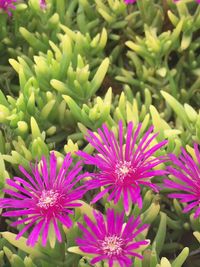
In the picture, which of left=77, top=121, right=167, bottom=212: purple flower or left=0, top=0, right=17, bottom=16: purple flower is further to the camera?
left=0, top=0, right=17, bottom=16: purple flower

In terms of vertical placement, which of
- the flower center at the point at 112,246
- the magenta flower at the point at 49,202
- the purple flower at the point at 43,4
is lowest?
the flower center at the point at 112,246

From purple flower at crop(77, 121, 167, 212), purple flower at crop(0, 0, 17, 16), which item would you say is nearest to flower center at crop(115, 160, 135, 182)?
purple flower at crop(77, 121, 167, 212)

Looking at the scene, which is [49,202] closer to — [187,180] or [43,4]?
[187,180]

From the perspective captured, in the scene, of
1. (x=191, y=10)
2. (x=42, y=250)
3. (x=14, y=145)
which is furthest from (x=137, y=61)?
(x=42, y=250)

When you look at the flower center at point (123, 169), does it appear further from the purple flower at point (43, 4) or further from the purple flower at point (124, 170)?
the purple flower at point (43, 4)

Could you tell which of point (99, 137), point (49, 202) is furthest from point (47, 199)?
point (99, 137)

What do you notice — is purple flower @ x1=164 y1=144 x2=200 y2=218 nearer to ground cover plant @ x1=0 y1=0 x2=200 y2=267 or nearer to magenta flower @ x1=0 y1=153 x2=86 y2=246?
ground cover plant @ x1=0 y1=0 x2=200 y2=267

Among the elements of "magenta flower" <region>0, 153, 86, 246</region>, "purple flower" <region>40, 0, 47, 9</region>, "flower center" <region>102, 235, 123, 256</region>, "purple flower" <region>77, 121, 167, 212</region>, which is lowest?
"flower center" <region>102, 235, 123, 256</region>

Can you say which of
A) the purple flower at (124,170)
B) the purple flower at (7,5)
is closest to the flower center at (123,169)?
the purple flower at (124,170)

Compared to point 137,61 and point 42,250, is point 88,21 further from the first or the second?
point 42,250
